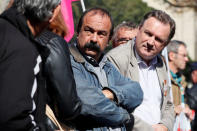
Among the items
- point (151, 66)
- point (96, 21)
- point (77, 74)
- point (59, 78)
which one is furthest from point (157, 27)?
point (59, 78)

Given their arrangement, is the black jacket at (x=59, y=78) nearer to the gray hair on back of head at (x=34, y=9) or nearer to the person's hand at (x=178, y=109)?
the gray hair on back of head at (x=34, y=9)

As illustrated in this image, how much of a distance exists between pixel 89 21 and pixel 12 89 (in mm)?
1404

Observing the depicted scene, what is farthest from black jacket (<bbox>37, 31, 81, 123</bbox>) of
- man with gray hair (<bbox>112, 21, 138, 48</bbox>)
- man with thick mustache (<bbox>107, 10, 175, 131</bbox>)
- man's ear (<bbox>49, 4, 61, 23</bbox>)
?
man with gray hair (<bbox>112, 21, 138, 48</bbox>)

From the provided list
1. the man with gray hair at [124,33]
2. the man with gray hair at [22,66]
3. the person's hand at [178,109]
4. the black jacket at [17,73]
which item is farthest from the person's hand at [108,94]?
the person's hand at [178,109]

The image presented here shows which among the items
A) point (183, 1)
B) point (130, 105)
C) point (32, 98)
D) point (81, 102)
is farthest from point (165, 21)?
point (183, 1)

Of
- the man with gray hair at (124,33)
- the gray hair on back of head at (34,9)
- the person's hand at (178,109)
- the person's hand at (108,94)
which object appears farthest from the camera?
the person's hand at (178,109)

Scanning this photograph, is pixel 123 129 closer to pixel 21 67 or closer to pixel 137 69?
pixel 137 69

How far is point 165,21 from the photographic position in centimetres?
410

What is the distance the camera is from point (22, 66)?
6.94 ft

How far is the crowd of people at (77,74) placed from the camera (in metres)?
2.12

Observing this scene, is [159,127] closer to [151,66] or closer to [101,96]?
[151,66]

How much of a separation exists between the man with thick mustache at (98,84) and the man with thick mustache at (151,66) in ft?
1.34

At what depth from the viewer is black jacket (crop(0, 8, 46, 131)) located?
6.80ft

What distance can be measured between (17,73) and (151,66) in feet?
7.10
